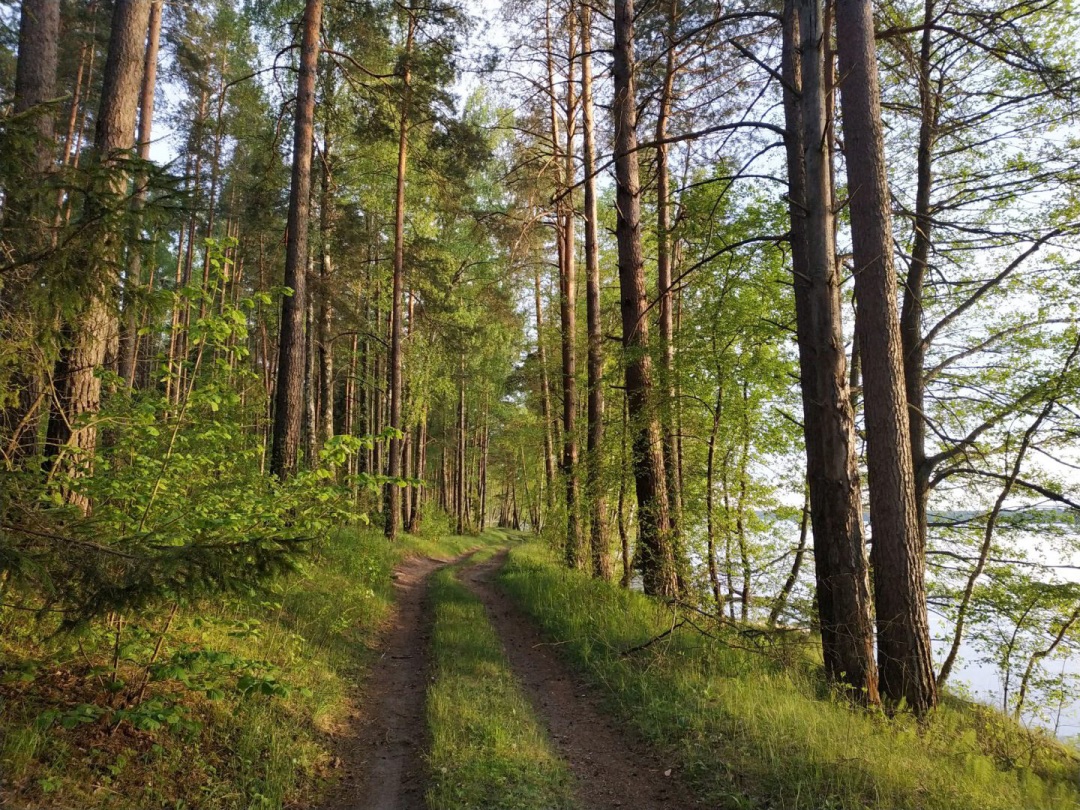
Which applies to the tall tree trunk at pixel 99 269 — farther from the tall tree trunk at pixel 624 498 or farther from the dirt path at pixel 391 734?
the tall tree trunk at pixel 624 498

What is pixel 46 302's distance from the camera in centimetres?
324

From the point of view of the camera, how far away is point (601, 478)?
8.88m

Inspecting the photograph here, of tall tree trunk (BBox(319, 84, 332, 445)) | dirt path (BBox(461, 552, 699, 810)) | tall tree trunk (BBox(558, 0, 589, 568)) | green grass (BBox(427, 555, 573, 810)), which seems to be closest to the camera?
green grass (BBox(427, 555, 573, 810))

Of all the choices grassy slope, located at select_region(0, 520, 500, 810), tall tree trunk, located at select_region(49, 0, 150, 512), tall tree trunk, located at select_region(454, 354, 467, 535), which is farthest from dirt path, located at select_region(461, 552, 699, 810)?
tall tree trunk, located at select_region(454, 354, 467, 535)

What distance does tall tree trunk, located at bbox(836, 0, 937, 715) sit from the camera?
5.07 meters

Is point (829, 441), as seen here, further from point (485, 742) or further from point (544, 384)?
point (544, 384)

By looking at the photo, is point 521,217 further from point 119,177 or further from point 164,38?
point 164,38

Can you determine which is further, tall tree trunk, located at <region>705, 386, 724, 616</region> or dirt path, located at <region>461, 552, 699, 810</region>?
tall tree trunk, located at <region>705, 386, 724, 616</region>

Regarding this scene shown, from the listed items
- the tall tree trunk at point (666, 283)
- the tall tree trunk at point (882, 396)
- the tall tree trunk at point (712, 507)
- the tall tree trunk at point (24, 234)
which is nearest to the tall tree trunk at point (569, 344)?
the tall tree trunk at point (666, 283)

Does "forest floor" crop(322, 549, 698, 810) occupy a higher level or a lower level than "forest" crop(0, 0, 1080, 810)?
lower

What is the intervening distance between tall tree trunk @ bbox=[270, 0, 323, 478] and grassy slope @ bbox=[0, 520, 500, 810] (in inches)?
182

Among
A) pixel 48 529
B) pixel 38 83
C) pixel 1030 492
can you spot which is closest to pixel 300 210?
pixel 38 83

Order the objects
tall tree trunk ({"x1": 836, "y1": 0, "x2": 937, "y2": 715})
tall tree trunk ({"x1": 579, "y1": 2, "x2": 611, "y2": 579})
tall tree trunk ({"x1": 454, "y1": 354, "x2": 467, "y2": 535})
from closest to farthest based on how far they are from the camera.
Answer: tall tree trunk ({"x1": 836, "y1": 0, "x2": 937, "y2": 715}), tall tree trunk ({"x1": 579, "y1": 2, "x2": 611, "y2": 579}), tall tree trunk ({"x1": 454, "y1": 354, "x2": 467, "y2": 535})

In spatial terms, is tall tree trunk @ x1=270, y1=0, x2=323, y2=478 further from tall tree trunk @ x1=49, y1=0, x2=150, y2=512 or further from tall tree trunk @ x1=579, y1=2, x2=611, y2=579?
tall tree trunk @ x1=579, y1=2, x2=611, y2=579
